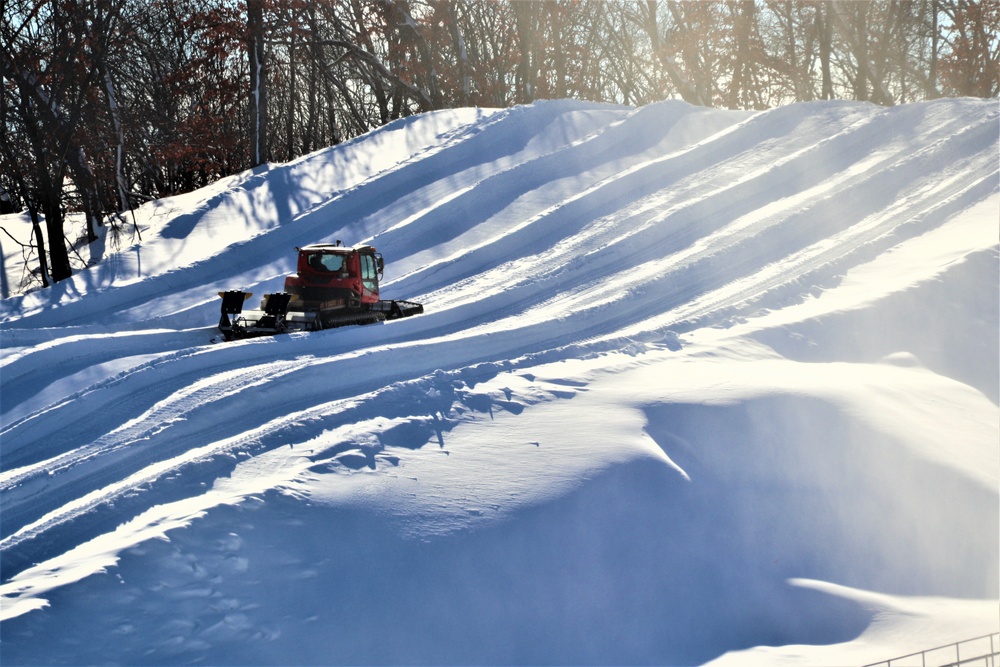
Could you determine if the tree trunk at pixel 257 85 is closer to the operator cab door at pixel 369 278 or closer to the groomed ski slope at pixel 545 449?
the groomed ski slope at pixel 545 449

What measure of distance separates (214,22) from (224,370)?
43.3 feet

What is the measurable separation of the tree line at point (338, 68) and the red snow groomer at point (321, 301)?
232 inches

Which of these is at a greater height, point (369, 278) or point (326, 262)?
point (326, 262)

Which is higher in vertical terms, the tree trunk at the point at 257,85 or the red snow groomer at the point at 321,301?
the tree trunk at the point at 257,85

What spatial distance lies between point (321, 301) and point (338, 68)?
2076cm

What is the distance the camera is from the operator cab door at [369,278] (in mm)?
11742

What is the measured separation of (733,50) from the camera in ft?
94.4

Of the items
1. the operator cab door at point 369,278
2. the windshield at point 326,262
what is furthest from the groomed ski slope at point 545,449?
the windshield at point 326,262

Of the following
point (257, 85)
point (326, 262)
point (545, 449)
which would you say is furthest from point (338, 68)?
→ point (545, 449)

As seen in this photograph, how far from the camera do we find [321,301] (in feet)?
37.1

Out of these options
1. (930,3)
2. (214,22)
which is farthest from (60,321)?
(930,3)

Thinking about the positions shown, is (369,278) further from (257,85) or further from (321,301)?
(257,85)

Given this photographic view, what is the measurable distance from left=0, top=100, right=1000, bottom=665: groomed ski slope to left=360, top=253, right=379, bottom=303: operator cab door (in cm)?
81

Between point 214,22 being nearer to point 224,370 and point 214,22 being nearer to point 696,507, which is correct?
point 224,370
